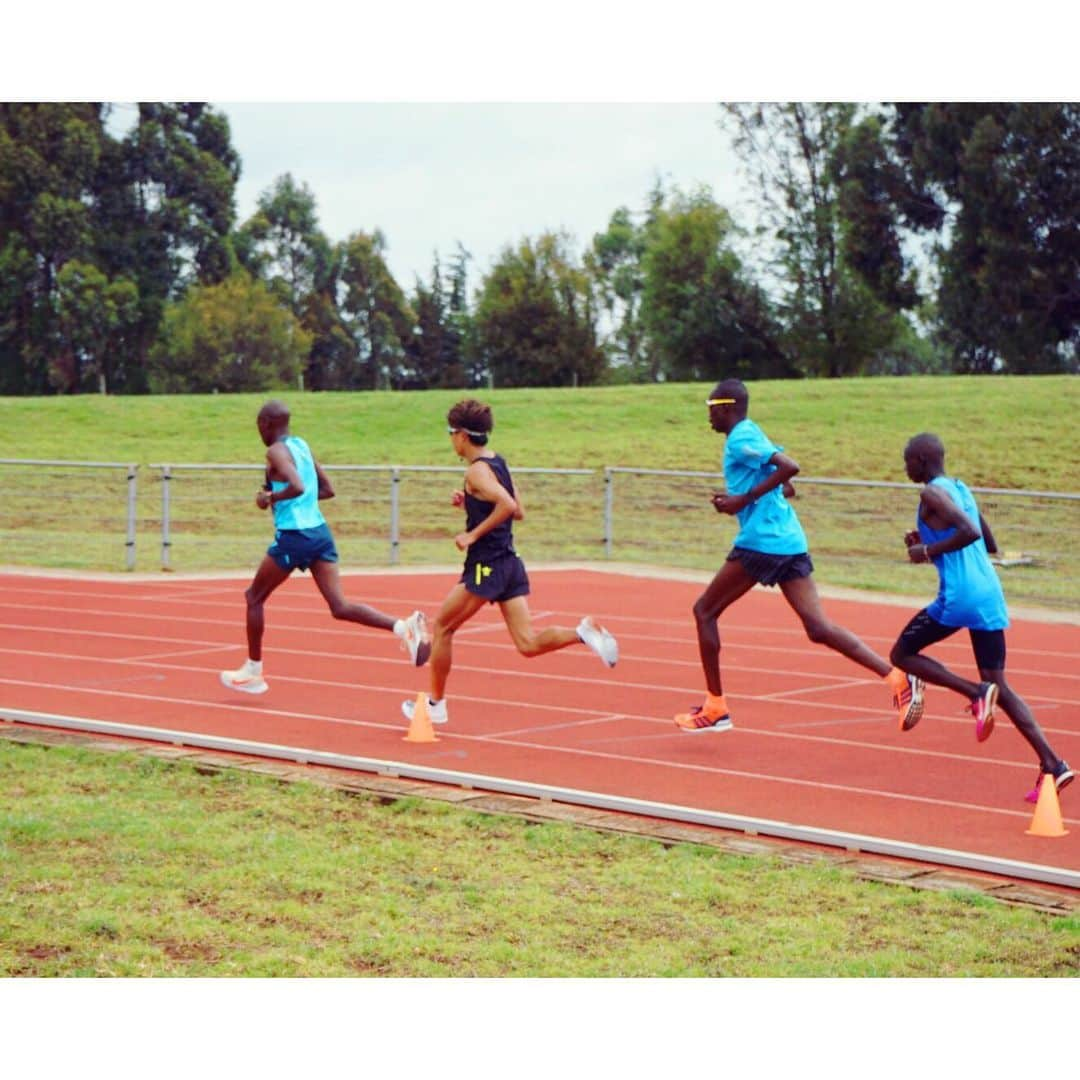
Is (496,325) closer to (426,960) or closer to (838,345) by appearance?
(838,345)

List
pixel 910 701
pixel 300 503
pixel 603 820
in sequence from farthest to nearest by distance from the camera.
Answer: pixel 300 503 < pixel 910 701 < pixel 603 820

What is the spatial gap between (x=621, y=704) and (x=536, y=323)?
173 ft

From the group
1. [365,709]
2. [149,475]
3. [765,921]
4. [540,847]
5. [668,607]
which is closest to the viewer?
[765,921]

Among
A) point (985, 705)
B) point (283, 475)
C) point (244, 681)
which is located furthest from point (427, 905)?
point (244, 681)

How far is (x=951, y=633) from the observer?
8.80m

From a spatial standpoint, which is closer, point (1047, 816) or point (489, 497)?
point (1047, 816)

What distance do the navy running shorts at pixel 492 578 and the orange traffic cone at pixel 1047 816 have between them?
10.4 feet

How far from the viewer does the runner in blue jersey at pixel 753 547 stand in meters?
9.98

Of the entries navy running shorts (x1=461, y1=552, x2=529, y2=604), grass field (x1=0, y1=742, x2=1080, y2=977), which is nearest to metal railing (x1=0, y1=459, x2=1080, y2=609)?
navy running shorts (x1=461, y1=552, x2=529, y2=604)

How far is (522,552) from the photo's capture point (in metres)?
26.1

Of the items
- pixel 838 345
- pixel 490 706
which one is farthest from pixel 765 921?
pixel 838 345

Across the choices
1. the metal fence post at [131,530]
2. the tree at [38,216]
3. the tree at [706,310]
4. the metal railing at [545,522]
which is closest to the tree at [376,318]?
the tree at [38,216]

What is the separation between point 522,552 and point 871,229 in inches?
1046

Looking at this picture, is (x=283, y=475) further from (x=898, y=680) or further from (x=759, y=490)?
(x=898, y=680)
